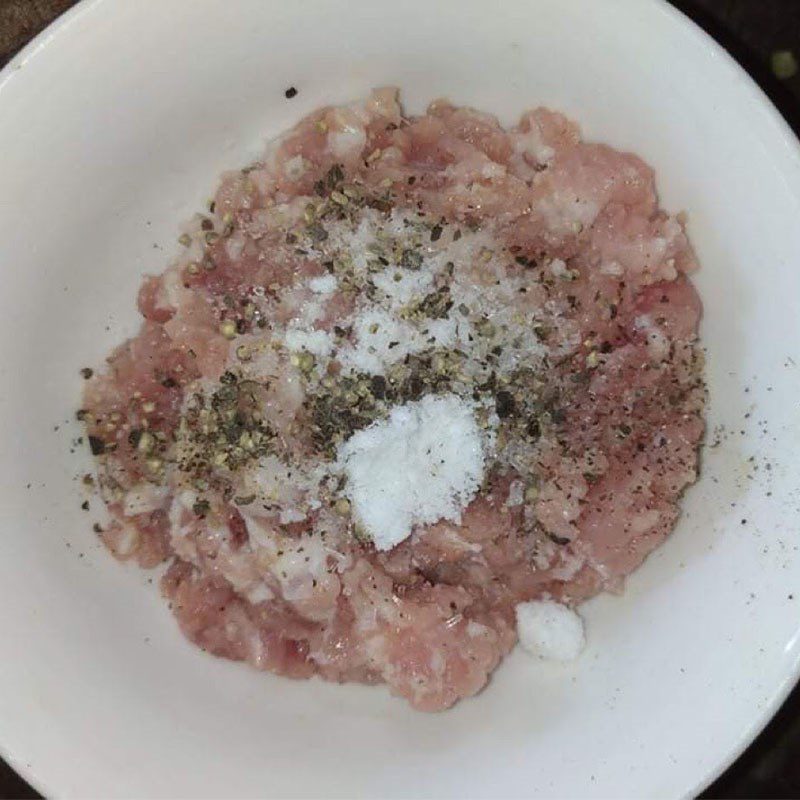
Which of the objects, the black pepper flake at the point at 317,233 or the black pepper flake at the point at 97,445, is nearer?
the black pepper flake at the point at 317,233

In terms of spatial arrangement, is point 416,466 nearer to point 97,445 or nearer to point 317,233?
point 317,233

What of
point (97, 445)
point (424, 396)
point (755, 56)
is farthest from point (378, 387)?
point (755, 56)

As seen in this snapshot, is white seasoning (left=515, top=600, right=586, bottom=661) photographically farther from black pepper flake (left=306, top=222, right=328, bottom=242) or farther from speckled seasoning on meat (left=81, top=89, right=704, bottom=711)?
black pepper flake (left=306, top=222, right=328, bottom=242)

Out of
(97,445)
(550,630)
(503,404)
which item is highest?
(97,445)

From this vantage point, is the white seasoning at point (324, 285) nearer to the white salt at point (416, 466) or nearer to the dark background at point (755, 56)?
the white salt at point (416, 466)

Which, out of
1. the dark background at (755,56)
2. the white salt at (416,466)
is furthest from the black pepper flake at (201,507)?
the dark background at (755,56)
